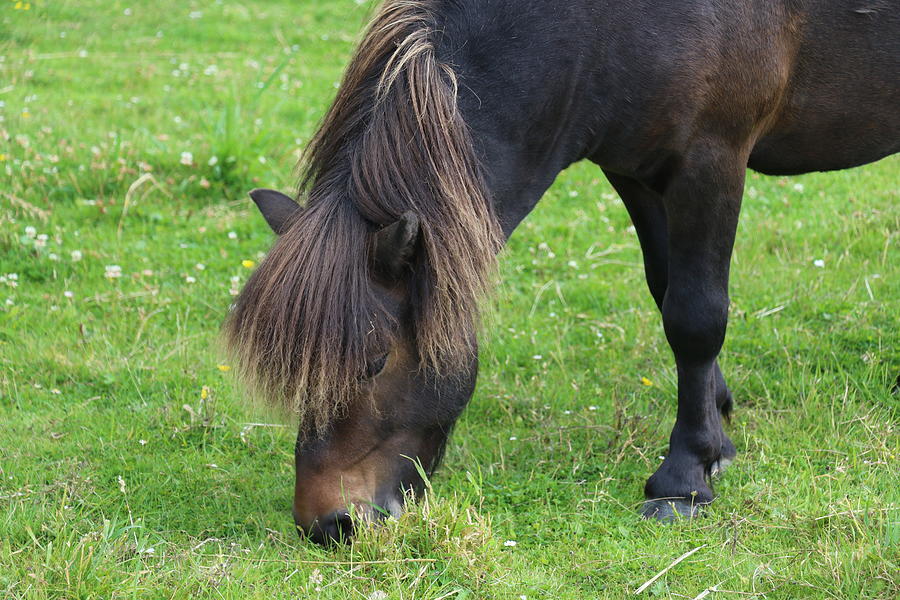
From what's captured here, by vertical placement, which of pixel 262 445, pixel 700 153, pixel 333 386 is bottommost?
pixel 262 445

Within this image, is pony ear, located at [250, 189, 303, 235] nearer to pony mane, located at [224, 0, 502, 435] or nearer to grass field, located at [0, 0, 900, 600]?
pony mane, located at [224, 0, 502, 435]

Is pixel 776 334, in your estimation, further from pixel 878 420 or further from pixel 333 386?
pixel 333 386

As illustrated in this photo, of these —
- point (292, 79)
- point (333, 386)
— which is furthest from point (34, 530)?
point (292, 79)

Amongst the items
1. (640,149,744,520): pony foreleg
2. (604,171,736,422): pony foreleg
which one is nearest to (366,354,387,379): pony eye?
(640,149,744,520): pony foreleg

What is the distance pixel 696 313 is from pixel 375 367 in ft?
4.23

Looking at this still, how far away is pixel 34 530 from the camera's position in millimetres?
3160

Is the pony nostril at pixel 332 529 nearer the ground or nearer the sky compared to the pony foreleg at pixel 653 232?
nearer the ground

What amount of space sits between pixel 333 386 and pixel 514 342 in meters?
2.15

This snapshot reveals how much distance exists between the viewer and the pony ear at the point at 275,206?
9.77ft

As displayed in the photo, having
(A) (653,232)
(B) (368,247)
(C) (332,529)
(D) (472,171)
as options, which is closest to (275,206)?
(B) (368,247)

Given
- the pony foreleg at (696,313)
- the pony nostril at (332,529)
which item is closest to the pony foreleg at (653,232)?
the pony foreleg at (696,313)

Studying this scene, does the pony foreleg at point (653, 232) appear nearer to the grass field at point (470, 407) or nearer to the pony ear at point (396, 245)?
the grass field at point (470, 407)

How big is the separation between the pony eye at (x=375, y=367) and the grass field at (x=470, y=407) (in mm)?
461

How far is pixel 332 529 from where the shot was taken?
2.86 metres
